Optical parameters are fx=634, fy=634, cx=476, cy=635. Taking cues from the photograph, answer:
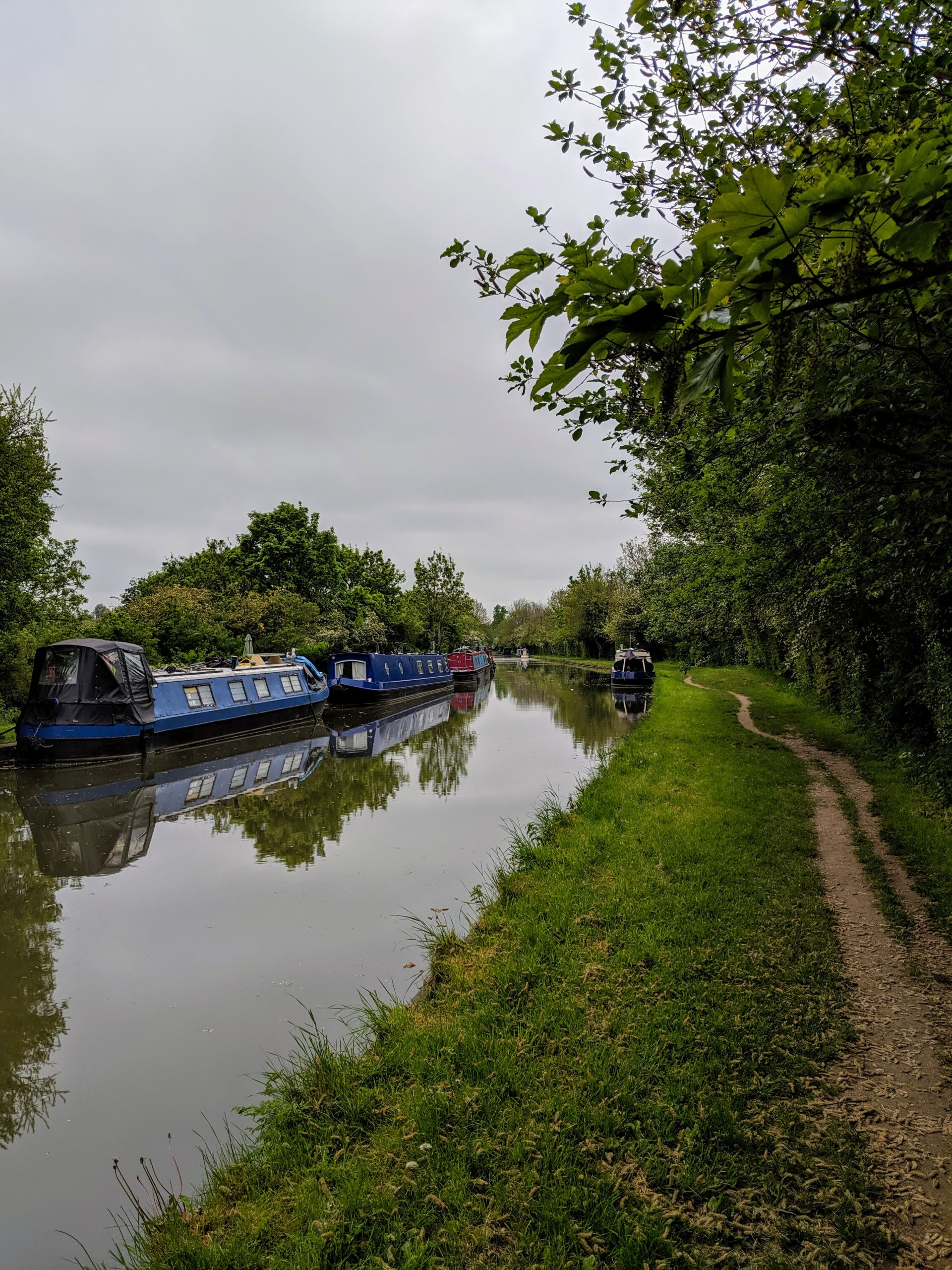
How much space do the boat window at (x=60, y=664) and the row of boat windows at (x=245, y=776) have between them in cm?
336

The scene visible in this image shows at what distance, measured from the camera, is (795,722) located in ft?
44.0

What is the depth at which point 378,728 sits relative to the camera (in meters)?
19.8

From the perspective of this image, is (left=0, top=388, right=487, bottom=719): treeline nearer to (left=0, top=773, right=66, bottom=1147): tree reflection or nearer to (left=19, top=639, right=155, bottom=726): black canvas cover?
(left=19, top=639, right=155, bottom=726): black canvas cover

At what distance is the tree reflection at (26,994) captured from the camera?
3682mm

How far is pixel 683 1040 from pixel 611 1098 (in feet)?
1.75

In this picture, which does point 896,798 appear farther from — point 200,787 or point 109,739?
point 109,739

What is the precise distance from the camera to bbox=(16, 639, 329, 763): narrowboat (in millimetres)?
12344

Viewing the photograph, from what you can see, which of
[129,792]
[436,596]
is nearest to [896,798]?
[129,792]

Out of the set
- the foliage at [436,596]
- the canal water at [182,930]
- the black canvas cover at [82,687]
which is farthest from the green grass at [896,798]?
the foliage at [436,596]

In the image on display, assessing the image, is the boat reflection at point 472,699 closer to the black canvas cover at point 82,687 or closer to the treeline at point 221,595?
the treeline at point 221,595

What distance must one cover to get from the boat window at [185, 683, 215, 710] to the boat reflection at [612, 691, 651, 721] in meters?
12.2

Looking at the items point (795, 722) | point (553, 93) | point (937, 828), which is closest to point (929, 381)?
point (553, 93)

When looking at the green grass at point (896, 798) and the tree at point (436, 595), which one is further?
the tree at point (436, 595)

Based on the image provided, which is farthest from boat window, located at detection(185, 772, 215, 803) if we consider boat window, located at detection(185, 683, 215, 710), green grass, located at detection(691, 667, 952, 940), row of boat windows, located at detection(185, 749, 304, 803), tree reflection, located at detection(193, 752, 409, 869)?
green grass, located at detection(691, 667, 952, 940)
